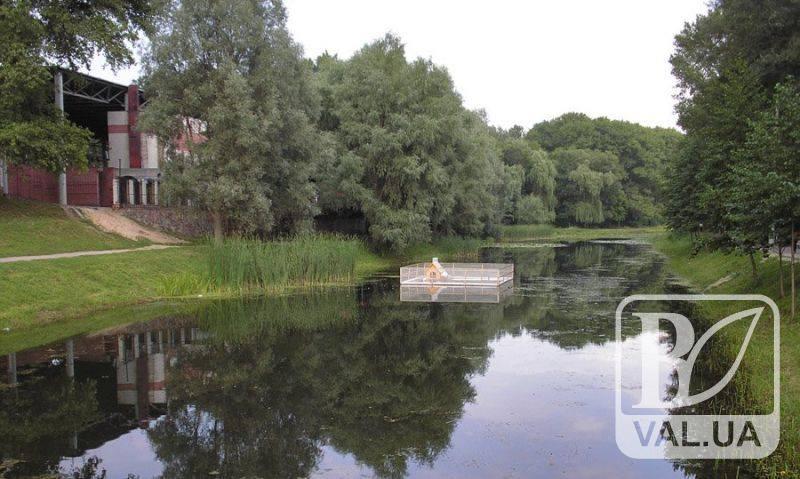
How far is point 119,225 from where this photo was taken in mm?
30016

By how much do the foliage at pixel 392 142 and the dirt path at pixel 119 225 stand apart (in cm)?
941

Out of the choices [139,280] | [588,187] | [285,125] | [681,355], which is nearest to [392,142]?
[285,125]

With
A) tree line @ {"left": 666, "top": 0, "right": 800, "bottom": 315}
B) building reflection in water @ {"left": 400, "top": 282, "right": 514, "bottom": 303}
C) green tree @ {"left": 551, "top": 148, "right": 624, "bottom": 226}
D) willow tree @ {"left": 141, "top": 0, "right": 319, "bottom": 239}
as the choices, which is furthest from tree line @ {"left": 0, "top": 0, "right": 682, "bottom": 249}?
green tree @ {"left": 551, "top": 148, "right": 624, "bottom": 226}

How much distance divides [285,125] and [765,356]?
22773 mm

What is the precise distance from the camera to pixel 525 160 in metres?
75.9

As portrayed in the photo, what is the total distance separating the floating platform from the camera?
26.0m

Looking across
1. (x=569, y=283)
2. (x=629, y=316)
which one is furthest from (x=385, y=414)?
(x=569, y=283)

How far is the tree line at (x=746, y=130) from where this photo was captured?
42.3 ft

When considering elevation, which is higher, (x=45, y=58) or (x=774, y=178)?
(x=45, y=58)

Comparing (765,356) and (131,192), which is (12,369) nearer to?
(765,356)

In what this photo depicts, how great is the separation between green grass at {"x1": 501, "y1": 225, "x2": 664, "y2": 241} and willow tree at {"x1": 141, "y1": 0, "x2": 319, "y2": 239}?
1323 inches

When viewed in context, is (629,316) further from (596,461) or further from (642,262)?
(642,262)

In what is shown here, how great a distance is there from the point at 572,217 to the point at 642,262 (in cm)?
4746

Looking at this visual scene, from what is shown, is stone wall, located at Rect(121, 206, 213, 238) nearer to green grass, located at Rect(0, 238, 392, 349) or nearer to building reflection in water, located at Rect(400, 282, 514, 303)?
green grass, located at Rect(0, 238, 392, 349)
